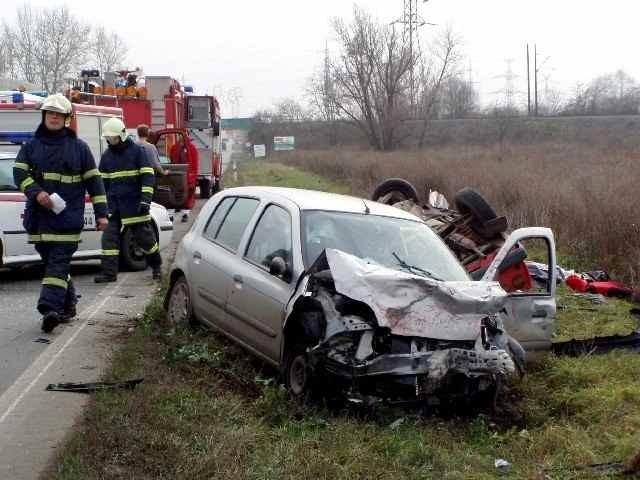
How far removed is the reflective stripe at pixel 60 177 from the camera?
24.9 ft

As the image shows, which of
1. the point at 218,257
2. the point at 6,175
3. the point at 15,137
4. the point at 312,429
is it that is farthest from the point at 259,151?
the point at 312,429

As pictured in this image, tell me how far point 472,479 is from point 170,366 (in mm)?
2779

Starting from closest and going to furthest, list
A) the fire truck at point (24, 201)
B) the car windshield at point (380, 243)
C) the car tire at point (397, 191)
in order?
1. the car windshield at point (380, 243)
2. the fire truck at point (24, 201)
3. the car tire at point (397, 191)

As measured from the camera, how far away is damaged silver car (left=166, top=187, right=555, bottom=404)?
518cm

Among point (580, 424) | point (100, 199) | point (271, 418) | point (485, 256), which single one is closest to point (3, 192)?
point (100, 199)

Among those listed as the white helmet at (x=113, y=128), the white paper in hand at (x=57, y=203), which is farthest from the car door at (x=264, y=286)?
the white helmet at (x=113, y=128)

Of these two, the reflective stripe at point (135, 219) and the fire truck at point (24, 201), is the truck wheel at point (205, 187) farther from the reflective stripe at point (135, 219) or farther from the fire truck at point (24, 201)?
the reflective stripe at point (135, 219)

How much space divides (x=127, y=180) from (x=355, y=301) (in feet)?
16.6

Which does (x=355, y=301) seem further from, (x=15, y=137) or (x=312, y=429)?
(x=15, y=137)

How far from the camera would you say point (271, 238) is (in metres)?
6.41

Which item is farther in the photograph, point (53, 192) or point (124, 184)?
point (124, 184)

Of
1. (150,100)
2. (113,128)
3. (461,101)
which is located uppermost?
(461,101)

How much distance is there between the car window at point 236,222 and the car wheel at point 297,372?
141 centimetres

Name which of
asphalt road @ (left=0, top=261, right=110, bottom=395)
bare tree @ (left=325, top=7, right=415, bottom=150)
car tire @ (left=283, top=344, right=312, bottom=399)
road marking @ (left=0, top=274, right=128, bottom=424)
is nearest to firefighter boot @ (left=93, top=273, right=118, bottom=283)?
asphalt road @ (left=0, top=261, right=110, bottom=395)
